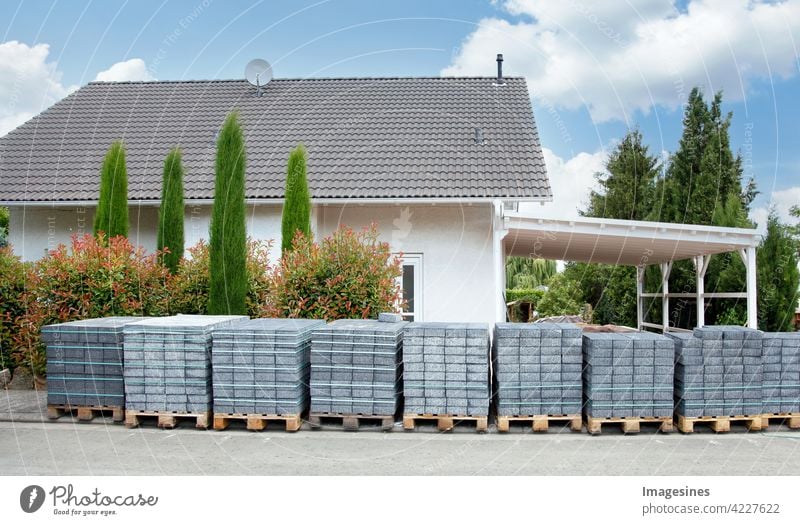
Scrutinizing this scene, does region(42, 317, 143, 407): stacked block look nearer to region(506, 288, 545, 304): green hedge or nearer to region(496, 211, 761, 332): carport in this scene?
region(496, 211, 761, 332): carport

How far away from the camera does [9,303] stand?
1099cm

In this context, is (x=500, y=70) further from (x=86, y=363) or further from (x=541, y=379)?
(x=86, y=363)

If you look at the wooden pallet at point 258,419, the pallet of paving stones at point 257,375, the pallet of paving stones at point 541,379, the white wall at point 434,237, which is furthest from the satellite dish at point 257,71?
the pallet of paving stones at point 541,379

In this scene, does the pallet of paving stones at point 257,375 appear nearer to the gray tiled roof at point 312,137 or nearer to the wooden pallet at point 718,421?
the wooden pallet at point 718,421

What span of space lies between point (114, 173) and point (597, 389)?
32.1 ft

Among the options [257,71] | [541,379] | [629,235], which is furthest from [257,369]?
[257,71]

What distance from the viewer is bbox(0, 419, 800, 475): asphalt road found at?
256 inches

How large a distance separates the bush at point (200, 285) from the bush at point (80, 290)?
0.62 meters

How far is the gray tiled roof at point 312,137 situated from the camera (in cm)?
1309

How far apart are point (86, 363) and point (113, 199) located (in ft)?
16.1

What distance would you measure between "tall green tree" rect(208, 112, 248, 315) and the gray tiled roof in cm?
168

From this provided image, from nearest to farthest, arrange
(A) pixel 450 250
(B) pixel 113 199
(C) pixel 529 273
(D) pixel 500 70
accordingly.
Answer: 1. (B) pixel 113 199
2. (A) pixel 450 250
3. (D) pixel 500 70
4. (C) pixel 529 273

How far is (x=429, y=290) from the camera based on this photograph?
41.7ft

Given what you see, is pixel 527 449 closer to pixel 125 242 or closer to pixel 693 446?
pixel 693 446
